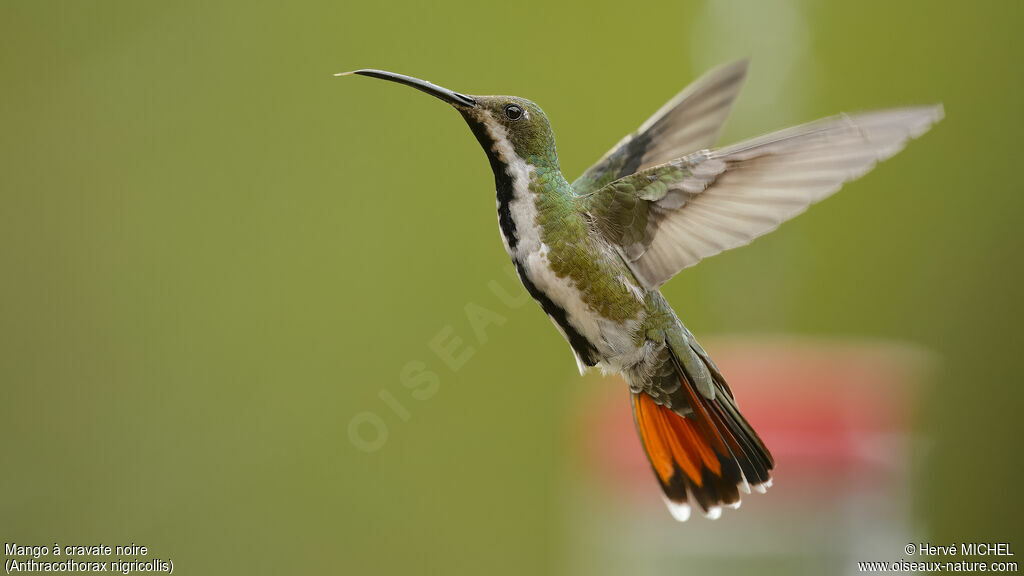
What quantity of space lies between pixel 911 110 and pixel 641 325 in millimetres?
285

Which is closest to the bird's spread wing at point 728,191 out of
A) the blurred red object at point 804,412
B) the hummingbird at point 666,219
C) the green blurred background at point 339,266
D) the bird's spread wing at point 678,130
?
the hummingbird at point 666,219

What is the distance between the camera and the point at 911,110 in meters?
0.55

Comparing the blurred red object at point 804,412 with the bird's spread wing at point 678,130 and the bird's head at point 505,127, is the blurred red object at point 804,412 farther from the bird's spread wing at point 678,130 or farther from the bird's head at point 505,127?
the bird's head at point 505,127

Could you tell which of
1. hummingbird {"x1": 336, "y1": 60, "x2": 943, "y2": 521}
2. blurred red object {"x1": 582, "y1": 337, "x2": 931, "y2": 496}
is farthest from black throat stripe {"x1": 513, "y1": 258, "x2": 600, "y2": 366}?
blurred red object {"x1": 582, "y1": 337, "x2": 931, "y2": 496}

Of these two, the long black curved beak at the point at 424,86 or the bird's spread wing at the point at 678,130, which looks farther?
the bird's spread wing at the point at 678,130

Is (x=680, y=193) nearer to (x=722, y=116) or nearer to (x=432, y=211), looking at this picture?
(x=722, y=116)

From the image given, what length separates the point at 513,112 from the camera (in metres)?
0.67

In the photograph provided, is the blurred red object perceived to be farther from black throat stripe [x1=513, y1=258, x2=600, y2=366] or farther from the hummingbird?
black throat stripe [x1=513, y1=258, x2=600, y2=366]

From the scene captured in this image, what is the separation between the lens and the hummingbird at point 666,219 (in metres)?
0.62

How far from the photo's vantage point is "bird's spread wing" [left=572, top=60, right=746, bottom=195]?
813 millimetres

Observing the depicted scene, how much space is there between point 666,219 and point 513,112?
0.48ft

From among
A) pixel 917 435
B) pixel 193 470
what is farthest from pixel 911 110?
pixel 193 470

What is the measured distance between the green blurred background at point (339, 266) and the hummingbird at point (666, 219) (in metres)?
1.18

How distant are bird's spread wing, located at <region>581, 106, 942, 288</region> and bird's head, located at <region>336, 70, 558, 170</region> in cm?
7
